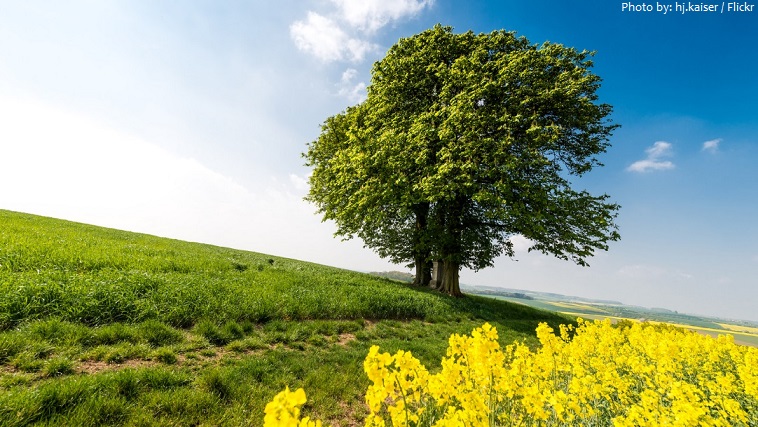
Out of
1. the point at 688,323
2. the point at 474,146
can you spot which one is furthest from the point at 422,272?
the point at 688,323

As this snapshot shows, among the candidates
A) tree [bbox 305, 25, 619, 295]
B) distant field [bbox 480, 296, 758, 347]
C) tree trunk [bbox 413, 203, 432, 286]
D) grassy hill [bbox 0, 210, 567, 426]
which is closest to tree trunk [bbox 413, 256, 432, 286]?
tree trunk [bbox 413, 203, 432, 286]

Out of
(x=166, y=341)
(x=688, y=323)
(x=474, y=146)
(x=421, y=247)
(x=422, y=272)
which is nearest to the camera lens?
(x=166, y=341)

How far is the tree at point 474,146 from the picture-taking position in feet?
52.8

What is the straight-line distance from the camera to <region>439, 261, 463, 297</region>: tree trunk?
19844mm

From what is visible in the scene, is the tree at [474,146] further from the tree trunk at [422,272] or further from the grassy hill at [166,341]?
the grassy hill at [166,341]

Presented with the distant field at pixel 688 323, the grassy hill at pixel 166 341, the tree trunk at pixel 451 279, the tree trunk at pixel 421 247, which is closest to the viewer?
the grassy hill at pixel 166 341

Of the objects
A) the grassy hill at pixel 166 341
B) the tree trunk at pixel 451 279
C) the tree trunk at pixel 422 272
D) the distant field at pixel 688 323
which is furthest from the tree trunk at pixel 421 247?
the distant field at pixel 688 323

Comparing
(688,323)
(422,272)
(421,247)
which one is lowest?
(688,323)

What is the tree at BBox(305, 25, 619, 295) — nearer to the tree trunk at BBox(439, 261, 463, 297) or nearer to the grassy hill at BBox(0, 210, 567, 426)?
the tree trunk at BBox(439, 261, 463, 297)

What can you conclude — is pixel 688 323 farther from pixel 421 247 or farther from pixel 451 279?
pixel 421 247

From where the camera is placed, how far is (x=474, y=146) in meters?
16.1

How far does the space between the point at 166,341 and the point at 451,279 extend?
16609 mm

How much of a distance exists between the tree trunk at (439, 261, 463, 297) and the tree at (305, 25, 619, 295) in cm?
7

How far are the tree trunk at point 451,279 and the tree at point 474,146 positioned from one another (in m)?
0.07
